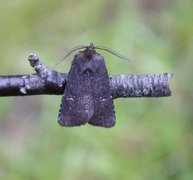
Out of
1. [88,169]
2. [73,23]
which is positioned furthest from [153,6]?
[88,169]

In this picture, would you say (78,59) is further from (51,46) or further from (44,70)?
(51,46)

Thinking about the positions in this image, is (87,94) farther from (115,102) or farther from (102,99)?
(115,102)

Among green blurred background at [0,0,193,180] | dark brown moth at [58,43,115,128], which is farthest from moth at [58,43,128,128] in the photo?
green blurred background at [0,0,193,180]

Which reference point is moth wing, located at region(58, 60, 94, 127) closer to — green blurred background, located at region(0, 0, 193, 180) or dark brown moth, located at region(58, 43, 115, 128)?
dark brown moth, located at region(58, 43, 115, 128)

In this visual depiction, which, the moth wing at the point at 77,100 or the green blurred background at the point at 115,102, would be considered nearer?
the moth wing at the point at 77,100

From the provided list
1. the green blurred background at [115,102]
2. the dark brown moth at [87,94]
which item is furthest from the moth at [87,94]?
the green blurred background at [115,102]

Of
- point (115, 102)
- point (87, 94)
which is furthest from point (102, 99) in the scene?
point (115, 102)

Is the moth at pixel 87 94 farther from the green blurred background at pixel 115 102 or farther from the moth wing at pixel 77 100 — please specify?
the green blurred background at pixel 115 102
